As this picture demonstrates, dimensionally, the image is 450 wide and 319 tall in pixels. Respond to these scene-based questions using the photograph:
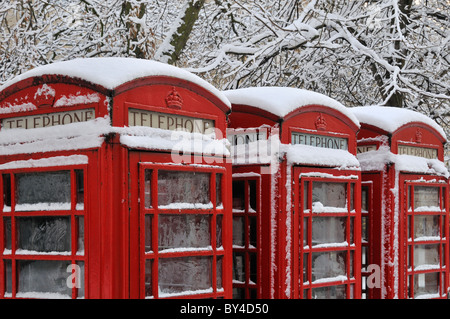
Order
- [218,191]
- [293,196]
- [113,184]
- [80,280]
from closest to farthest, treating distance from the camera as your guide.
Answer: [113,184], [80,280], [218,191], [293,196]

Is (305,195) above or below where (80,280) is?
above

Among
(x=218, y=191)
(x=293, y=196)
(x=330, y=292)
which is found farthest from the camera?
(x=330, y=292)

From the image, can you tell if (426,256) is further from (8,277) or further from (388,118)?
(8,277)

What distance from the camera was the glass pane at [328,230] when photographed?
4.80 m

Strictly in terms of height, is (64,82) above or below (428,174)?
above

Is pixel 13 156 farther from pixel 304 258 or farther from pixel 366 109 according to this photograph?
pixel 366 109

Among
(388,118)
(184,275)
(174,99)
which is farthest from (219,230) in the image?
(388,118)

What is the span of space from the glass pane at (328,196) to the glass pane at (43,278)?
1.94 meters

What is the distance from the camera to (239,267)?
4.81m

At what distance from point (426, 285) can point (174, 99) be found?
3.52m

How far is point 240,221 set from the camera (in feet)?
15.8

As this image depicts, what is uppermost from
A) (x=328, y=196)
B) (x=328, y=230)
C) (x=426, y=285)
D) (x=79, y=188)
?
(x=79, y=188)
